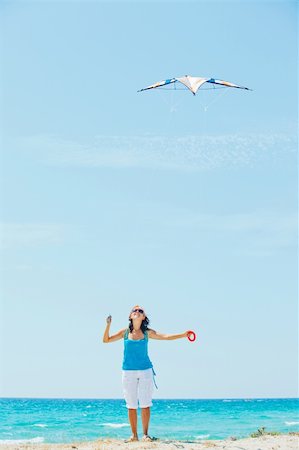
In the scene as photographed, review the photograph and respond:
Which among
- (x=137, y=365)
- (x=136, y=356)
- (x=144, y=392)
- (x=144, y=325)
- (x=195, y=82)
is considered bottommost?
(x=144, y=392)

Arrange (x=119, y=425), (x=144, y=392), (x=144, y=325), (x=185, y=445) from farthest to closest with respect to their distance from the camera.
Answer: (x=119, y=425)
(x=144, y=325)
(x=144, y=392)
(x=185, y=445)

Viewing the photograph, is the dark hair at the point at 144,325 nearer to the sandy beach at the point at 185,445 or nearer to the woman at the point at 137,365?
the woman at the point at 137,365

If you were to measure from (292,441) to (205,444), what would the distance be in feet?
4.21

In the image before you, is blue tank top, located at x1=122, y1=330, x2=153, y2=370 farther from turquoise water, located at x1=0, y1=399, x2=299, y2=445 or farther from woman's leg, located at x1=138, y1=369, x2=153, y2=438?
turquoise water, located at x1=0, y1=399, x2=299, y2=445

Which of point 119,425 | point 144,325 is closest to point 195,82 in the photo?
point 144,325

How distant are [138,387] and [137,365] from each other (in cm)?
28

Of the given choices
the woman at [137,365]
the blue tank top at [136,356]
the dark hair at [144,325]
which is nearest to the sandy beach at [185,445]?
the woman at [137,365]

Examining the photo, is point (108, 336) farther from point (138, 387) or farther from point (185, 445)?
point (185, 445)

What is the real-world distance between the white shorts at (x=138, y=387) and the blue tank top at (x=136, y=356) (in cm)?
6

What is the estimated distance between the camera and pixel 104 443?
30.7 feet

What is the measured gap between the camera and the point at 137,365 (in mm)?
9297

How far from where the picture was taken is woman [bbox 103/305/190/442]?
9.27 meters

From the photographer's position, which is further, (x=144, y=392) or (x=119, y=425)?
(x=119, y=425)

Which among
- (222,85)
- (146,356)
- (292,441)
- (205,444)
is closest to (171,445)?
(205,444)
